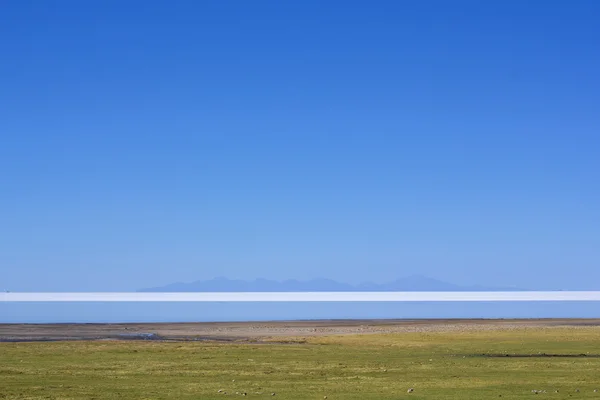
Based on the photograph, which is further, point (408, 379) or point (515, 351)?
point (515, 351)

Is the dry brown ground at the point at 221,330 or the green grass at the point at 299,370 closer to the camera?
the green grass at the point at 299,370

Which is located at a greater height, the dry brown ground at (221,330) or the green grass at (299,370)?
the dry brown ground at (221,330)

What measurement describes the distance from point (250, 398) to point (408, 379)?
8.39m

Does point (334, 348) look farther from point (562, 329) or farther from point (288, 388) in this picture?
point (562, 329)

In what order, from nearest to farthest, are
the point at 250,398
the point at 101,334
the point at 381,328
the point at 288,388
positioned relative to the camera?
1. the point at 250,398
2. the point at 288,388
3. the point at 101,334
4. the point at 381,328

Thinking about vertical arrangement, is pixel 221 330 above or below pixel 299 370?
above

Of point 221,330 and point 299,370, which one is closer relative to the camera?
point 299,370

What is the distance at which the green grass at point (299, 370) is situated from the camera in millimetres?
29297

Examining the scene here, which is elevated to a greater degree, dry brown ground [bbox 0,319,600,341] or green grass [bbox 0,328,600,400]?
dry brown ground [bbox 0,319,600,341]

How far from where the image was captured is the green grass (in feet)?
96.1

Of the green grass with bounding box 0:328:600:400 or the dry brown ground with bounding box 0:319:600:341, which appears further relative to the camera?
the dry brown ground with bounding box 0:319:600:341

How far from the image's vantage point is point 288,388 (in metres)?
30.5

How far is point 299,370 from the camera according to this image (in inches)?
1439

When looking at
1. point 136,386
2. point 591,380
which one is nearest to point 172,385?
point 136,386
